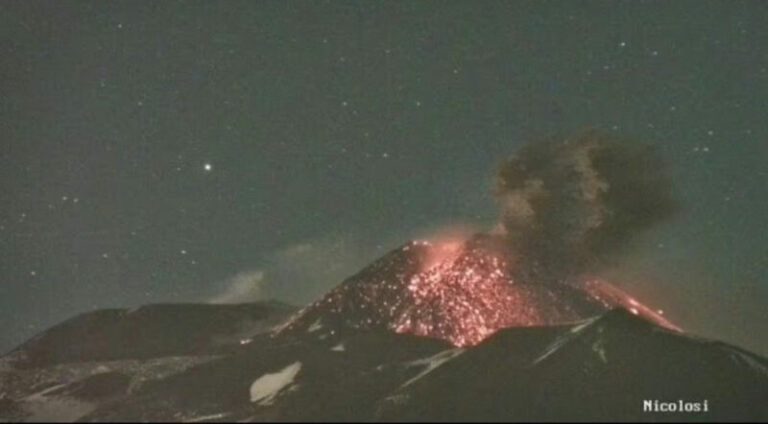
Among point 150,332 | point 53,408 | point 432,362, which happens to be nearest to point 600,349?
point 432,362

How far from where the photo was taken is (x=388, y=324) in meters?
60.7

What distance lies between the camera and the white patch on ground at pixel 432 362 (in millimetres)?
44278

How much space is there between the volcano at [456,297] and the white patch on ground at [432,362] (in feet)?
26.5

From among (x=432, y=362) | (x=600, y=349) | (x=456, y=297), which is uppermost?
(x=456, y=297)

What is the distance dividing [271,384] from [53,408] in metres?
14.0

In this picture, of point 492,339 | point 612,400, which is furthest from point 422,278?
point 612,400

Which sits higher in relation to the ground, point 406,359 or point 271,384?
point 406,359

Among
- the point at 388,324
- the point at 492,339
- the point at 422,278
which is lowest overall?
the point at 492,339

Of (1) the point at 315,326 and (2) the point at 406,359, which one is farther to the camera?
(1) the point at 315,326

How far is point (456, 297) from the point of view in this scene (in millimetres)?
62156

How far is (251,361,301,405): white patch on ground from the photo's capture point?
44.8m

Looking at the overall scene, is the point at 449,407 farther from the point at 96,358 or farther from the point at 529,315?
the point at 96,358

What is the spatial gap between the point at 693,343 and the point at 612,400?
11094 millimetres

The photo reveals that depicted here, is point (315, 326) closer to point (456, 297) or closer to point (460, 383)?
point (456, 297)
